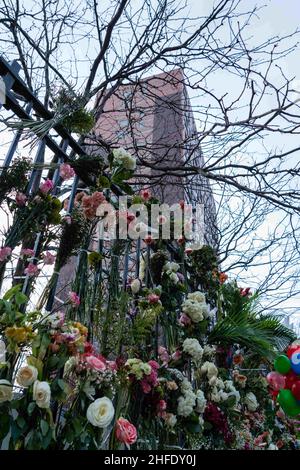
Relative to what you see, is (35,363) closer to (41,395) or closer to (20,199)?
(41,395)

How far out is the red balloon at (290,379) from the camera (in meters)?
1.68

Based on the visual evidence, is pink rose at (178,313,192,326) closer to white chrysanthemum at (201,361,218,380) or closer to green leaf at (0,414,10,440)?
white chrysanthemum at (201,361,218,380)

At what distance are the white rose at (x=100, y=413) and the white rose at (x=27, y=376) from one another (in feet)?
0.59

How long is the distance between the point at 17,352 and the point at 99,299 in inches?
18.4

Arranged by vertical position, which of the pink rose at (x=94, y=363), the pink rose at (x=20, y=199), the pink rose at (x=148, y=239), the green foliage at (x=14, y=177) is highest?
the pink rose at (x=148, y=239)

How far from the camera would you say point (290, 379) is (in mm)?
1690

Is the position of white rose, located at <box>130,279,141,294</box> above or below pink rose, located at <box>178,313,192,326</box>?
above

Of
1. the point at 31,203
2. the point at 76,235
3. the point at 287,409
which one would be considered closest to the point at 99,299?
the point at 76,235

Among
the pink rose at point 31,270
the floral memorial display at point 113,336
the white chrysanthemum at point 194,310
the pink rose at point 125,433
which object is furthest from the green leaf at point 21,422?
the white chrysanthemum at point 194,310

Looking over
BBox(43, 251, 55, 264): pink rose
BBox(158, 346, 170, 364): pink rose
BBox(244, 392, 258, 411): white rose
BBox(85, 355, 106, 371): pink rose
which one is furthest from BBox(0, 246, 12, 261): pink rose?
BBox(244, 392, 258, 411): white rose

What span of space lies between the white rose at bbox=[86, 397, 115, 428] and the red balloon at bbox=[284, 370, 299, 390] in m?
1.14

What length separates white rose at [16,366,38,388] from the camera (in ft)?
2.76

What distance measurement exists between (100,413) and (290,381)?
117 centimetres

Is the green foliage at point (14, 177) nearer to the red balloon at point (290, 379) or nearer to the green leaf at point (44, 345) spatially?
the green leaf at point (44, 345)
